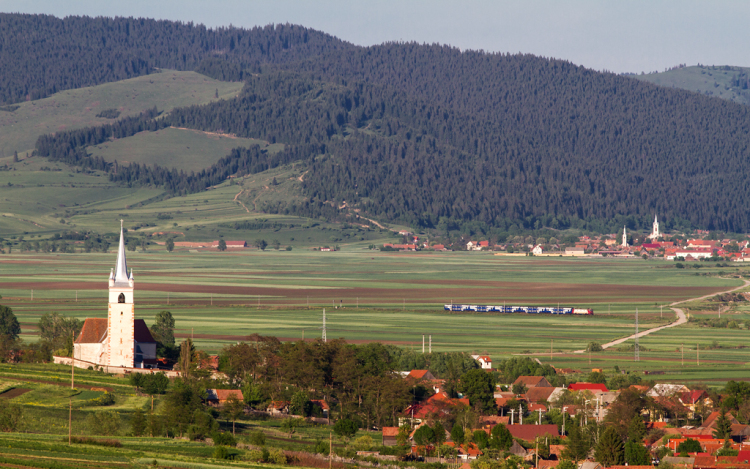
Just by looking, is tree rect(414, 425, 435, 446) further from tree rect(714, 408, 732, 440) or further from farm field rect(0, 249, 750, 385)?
farm field rect(0, 249, 750, 385)

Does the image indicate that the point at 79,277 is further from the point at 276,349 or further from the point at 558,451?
the point at 558,451

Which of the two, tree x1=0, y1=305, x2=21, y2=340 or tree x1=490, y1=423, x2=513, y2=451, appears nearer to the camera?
tree x1=490, y1=423, x2=513, y2=451

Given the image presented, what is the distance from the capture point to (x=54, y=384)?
235ft

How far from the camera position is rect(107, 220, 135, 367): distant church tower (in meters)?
77.7

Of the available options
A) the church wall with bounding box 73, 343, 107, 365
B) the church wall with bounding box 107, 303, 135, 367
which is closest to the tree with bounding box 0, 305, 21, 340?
the church wall with bounding box 73, 343, 107, 365

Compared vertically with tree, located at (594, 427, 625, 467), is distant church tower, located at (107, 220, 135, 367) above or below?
above

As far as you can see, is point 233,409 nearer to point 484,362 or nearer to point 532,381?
point 532,381

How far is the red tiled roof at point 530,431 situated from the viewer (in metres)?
61.4

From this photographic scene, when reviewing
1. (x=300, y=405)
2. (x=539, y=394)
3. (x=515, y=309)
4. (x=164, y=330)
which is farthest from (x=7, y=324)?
(x=515, y=309)

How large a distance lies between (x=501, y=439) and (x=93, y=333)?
1491 inches

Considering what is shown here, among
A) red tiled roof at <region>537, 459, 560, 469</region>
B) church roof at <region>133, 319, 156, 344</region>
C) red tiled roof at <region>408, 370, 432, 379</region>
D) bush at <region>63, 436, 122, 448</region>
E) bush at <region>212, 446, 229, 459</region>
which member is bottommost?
red tiled roof at <region>537, 459, 560, 469</region>

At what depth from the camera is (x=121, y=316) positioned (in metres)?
78.6

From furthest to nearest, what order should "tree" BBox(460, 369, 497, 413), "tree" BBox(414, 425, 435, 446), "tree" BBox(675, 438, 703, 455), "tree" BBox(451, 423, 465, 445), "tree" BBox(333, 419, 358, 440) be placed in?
"tree" BBox(460, 369, 497, 413), "tree" BBox(333, 419, 358, 440), "tree" BBox(414, 425, 435, 446), "tree" BBox(451, 423, 465, 445), "tree" BBox(675, 438, 703, 455)

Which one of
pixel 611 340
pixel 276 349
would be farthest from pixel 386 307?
pixel 276 349
